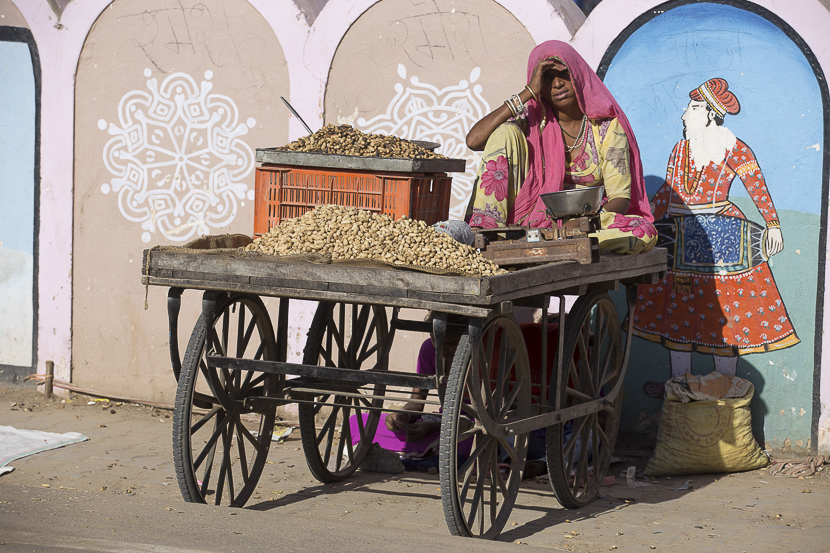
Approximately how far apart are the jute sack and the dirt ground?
8cm

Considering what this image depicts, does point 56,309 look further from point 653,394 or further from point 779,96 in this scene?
point 779,96

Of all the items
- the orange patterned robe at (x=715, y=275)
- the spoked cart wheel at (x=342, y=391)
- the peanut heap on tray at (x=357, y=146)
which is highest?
the peanut heap on tray at (x=357, y=146)

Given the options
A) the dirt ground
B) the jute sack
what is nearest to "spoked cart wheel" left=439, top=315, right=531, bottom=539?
the dirt ground

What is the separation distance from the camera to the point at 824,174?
210 inches

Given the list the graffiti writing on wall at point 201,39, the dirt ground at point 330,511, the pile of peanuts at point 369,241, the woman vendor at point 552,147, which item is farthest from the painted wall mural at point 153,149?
the pile of peanuts at point 369,241

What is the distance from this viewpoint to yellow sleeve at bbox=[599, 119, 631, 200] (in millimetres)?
4938

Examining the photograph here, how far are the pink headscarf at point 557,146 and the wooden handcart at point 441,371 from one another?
1.48 ft

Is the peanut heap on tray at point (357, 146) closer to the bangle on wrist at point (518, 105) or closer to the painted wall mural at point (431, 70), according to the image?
the bangle on wrist at point (518, 105)

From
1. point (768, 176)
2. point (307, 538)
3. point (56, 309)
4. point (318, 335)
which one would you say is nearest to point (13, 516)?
point (307, 538)

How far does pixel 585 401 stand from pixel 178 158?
336cm

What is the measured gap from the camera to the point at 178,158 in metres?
6.46

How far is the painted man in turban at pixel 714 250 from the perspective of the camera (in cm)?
548

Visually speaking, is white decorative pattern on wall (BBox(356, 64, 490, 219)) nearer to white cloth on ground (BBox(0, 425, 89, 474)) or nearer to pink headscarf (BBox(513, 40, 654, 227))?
pink headscarf (BBox(513, 40, 654, 227))

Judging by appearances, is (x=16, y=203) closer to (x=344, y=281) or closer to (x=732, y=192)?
(x=344, y=281)
